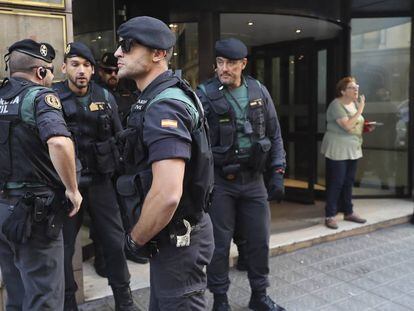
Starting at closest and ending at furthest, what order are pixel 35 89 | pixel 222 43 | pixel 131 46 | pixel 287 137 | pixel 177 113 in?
pixel 177 113
pixel 131 46
pixel 35 89
pixel 222 43
pixel 287 137

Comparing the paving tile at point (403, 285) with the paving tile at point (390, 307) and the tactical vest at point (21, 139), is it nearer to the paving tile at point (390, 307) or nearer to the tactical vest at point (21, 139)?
the paving tile at point (390, 307)

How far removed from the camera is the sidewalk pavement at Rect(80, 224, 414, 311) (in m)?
3.51

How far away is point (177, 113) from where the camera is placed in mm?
1909

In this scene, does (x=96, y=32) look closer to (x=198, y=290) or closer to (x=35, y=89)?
(x=35, y=89)

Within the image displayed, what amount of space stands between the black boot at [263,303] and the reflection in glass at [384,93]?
383 centimetres

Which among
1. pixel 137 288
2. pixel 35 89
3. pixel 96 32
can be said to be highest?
pixel 96 32

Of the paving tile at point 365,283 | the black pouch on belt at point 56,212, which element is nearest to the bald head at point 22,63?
the black pouch on belt at point 56,212

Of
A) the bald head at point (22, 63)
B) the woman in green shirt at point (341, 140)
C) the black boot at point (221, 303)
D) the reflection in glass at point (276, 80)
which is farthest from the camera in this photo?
the reflection in glass at point (276, 80)

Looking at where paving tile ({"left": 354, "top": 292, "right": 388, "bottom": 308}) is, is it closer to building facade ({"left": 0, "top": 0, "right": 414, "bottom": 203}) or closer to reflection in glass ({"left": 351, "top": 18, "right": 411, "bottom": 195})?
building facade ({"left": 0, "top": 0, "right": 414, "bottom": 203})

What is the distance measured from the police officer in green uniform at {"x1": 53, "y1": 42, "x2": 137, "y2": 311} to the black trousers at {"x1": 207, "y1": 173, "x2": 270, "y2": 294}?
675 mm

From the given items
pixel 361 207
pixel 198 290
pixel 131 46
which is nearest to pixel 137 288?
pixel 198 290

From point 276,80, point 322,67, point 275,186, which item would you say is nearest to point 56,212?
point 275,186

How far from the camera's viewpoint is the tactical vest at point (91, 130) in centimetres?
317

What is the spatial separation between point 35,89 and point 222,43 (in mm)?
1380
